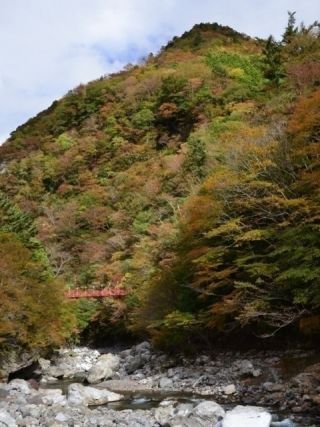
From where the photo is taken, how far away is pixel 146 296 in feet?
83.4

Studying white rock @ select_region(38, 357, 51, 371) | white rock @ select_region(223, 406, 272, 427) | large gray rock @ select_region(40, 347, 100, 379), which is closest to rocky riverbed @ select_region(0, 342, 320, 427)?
white rock @ select_region(223, 406, 272, 427)

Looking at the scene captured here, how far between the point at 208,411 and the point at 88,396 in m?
5.06

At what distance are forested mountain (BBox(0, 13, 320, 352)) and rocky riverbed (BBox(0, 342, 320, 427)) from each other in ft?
4.21

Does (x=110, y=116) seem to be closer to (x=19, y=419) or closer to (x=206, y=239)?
(x=206, y=239)

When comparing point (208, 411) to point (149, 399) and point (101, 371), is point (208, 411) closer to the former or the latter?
point (149, 399)

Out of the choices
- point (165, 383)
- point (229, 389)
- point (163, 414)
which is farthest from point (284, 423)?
point (165, 383)

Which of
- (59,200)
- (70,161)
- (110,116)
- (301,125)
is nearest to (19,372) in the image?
(301,125)

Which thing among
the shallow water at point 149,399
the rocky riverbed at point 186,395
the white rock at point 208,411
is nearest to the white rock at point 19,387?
the rocky riverbed at point 186,395

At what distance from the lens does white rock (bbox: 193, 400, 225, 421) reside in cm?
1224

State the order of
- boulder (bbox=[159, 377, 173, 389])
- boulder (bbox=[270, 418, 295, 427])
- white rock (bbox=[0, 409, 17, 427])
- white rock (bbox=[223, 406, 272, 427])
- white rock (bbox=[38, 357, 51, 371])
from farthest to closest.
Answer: white rock (bbox=[38, 357, 51, 371])
boulder (bbox=[159, 377, 173, 389])
white rock (bbox=[0, 409, 17, 427])
boulder (bbox=[270, 418, 295, 427])
white rock (bbox=[223, 406, 272, 427])

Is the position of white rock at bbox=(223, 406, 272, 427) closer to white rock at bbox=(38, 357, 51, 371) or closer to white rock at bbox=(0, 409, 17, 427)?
white rock at bbox=(0, 409, 17, 427)

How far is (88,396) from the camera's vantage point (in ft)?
52.9

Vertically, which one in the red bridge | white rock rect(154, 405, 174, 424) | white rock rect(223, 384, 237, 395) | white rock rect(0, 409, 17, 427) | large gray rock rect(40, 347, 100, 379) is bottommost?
large gray rock rect(40, 347, 100, 379)

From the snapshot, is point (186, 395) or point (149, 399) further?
point (149, 399)
